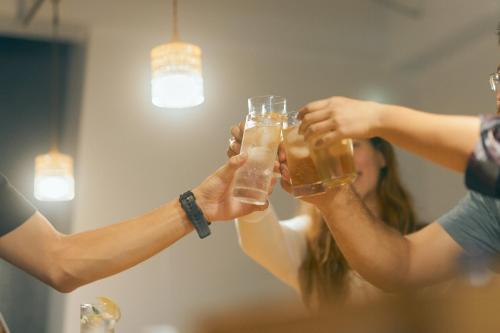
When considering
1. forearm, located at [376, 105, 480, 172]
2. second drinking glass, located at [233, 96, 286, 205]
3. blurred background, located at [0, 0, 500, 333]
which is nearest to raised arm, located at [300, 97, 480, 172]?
forearm, located at [376, 105, 480, 172]

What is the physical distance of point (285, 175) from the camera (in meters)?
1.45

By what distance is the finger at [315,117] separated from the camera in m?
1.13

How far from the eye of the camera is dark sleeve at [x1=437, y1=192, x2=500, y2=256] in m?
1.35

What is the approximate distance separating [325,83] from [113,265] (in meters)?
2.94

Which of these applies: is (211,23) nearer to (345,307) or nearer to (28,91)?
(28,91)

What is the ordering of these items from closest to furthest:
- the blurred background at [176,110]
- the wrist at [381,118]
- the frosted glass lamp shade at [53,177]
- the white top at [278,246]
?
the wrist at [381,118], the white top at [278,246], the frosted glass lamp shade at [53,177], the blurred background at [176,110]

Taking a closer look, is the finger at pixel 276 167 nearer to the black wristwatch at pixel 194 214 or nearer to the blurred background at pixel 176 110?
the black wristwatch at pixel 194 214

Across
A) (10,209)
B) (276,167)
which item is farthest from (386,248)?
(10,209)

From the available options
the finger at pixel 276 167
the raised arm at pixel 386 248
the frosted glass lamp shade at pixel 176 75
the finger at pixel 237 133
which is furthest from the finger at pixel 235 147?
the frosted glass lamp shade at pixel 176 75

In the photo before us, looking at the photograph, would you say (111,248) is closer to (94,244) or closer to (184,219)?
(94,244)

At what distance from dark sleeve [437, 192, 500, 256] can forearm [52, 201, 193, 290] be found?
2.18 ft

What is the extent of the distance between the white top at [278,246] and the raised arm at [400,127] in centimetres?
87

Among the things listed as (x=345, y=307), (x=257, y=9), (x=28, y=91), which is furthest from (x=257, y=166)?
(x=257, y=9)

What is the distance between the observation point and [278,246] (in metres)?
2.07
